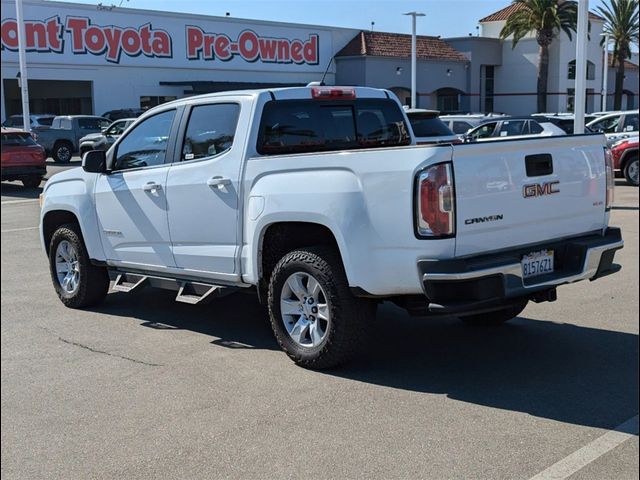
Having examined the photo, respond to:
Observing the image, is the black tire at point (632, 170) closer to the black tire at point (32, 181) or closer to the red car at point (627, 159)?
the red car at point (627, 159)

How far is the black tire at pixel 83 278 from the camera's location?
7582mm

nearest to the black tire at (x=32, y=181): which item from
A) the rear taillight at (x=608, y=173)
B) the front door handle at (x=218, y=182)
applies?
the front door handle at (x=218, y=182)

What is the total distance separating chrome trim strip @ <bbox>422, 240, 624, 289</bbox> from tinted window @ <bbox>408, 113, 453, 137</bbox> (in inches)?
398

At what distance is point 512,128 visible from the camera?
2086 centimetres

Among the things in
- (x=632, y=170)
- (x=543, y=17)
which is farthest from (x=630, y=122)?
(x=543, y=17)

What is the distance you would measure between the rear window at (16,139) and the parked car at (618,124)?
14.8 meters

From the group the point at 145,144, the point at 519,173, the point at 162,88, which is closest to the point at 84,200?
the point at 145,144

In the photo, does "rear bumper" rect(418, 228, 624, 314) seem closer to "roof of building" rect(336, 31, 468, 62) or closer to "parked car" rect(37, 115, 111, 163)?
"parked car" rect(37, 115, 111, 163)

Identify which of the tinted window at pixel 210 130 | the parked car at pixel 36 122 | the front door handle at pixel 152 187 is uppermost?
the parked car at pixel 36 122

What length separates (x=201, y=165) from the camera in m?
6.35

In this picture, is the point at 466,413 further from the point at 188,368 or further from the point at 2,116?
the point at 2,116

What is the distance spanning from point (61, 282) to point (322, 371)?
3454 mm

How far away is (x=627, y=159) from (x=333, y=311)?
1484 cm

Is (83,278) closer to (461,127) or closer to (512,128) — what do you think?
(512,128)
